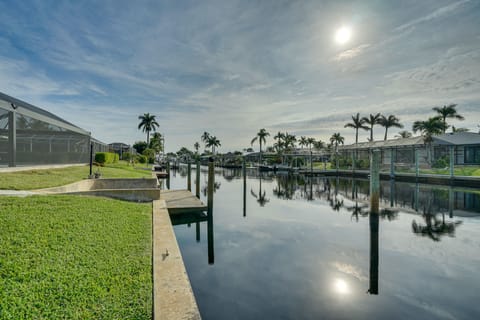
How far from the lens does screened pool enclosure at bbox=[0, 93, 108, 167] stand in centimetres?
1229

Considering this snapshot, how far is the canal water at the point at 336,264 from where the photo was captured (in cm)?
498

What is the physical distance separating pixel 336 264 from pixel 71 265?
263 inches

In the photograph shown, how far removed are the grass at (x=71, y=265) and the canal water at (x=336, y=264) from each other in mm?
1975

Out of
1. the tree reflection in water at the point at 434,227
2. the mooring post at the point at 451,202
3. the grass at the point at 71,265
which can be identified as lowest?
the tree reflection in water at the point at 434,227

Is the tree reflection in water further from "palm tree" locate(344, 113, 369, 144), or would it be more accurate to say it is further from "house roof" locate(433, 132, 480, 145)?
"palm tree" locate(344, 113, 369, 144)

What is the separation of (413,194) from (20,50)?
2840 cm

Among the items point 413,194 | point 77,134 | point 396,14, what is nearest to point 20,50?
point 77,134

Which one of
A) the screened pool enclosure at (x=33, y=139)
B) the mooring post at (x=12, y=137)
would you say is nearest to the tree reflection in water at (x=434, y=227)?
the mooring post at (x=12, y=137)

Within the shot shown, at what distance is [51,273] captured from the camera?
359 centimetres

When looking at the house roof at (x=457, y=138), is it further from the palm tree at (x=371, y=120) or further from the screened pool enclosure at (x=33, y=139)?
the screened pool enclosure at (x=33, y=139)

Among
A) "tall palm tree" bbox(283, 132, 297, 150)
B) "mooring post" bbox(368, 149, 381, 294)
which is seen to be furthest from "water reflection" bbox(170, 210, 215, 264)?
"tall palm tree" bbox(283, 132, 297, 150)

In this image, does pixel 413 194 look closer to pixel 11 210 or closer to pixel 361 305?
pixel 361 305

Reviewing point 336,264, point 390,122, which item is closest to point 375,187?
point 336,264

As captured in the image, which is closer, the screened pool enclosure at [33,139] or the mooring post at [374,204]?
the mooring post at [374,204]
